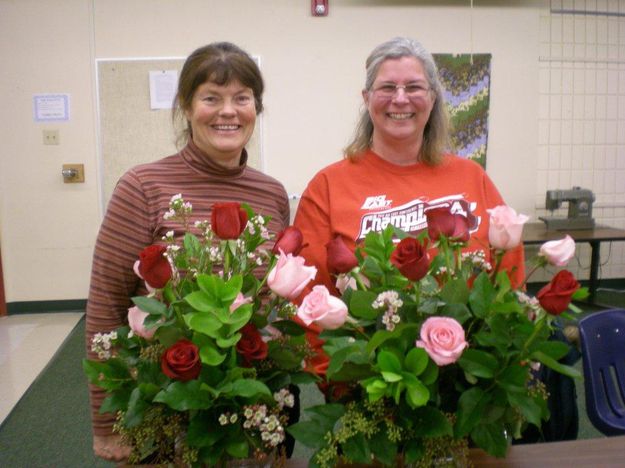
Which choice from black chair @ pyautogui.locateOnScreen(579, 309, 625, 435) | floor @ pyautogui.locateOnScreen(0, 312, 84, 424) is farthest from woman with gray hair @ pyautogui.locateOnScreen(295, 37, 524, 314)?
floor @ pyautogui.locateOnScreen(0, 312, 84, 424)

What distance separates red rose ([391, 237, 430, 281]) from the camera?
0.69m

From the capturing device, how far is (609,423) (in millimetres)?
1822

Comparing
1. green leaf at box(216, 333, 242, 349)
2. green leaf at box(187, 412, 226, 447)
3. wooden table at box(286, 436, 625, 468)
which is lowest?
wooden table at box(286, 436, 625, 468)

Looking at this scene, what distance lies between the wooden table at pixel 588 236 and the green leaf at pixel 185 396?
10.9 ft

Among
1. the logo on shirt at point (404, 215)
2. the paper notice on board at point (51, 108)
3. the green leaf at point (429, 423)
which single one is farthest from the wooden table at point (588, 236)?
the paper notice on board at point (51, 108)

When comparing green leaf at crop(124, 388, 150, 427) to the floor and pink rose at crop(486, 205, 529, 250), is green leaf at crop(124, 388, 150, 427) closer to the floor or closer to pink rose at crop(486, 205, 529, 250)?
pink rose at crop(486, 205, 529, 250)

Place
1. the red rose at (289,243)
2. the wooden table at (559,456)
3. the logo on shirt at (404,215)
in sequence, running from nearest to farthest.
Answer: the red rose at (289,243), the wooden table at (559,456), the logo on shirt at (404,215)

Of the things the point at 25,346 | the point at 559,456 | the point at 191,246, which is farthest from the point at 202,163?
the point at 25,346

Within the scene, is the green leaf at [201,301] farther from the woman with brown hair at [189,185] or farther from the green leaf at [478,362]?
the woman with brown hair at [189,185]

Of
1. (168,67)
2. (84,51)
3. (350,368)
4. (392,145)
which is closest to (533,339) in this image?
(350,368)

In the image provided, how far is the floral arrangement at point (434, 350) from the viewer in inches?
27.3

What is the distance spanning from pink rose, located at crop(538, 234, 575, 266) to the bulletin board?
361cm

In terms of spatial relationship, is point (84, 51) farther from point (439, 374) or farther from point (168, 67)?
point (439, 374)

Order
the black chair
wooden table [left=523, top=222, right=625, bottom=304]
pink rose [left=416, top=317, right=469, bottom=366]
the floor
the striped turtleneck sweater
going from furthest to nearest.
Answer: wooden table [left=523, top=222, right=625, bottom=304] → the floor → the black chair → the striped turtleneck sweater → pink rose [left=416, top=317, right=469, bottom=366]
